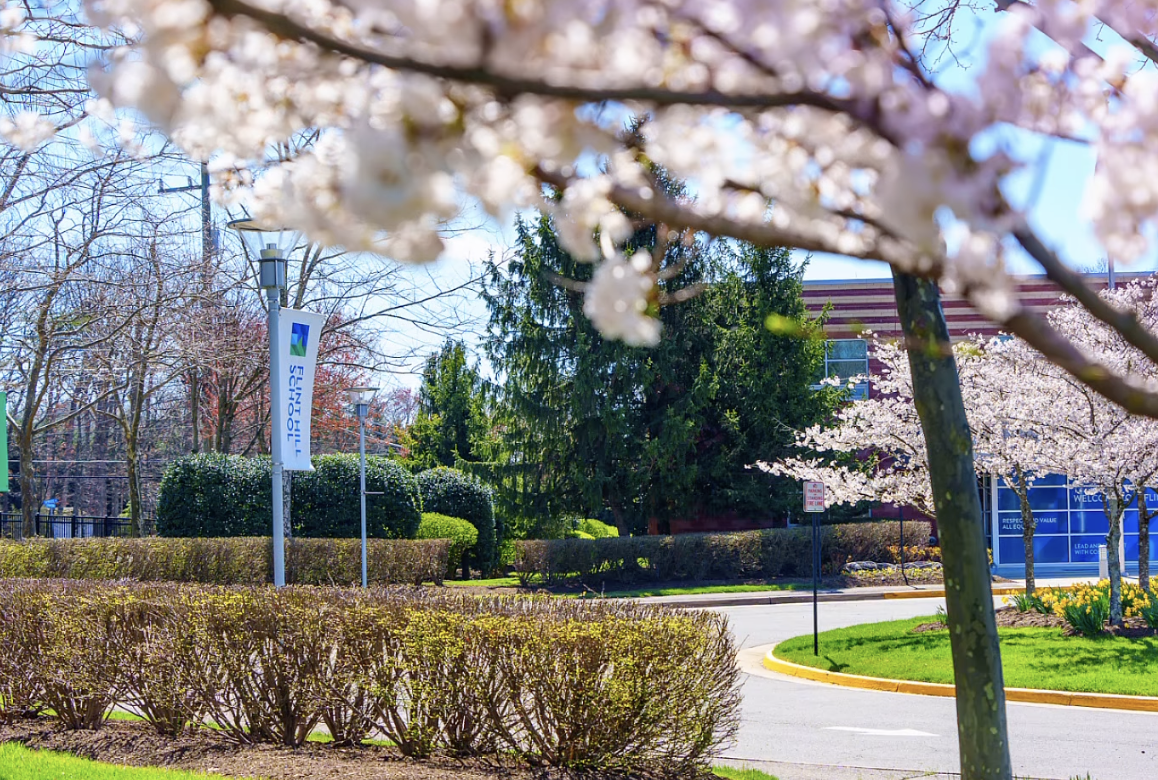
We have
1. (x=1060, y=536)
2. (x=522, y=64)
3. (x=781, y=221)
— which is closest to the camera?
(x=522, y=64)

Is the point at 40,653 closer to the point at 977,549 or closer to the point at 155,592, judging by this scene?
the point at 155,592

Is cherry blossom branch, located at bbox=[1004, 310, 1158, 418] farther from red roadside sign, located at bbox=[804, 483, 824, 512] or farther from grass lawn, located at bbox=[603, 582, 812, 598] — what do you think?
grass lawn, located at bbox=[603, 582, 812, 598]

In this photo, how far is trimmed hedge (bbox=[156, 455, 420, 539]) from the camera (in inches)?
907

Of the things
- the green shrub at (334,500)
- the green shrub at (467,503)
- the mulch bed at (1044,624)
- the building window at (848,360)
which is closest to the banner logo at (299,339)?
the mulch bed at (1044,624)

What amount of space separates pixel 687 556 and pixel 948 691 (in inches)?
578

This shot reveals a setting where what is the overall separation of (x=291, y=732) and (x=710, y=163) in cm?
639

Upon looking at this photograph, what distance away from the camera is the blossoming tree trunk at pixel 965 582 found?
4.23 m

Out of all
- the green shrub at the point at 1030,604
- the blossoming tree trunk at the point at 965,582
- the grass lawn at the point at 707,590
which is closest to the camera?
the blossoming tree trunk at the point at 965,582

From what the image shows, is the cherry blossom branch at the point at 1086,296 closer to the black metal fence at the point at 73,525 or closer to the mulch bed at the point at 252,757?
the mulch bed at the point at 252,757

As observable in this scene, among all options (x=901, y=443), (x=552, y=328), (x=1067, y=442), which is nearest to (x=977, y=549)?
(x=1067, y=442)

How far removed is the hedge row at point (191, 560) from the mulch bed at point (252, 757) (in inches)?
416

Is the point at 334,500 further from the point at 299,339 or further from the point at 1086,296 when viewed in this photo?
the point at 1086,296

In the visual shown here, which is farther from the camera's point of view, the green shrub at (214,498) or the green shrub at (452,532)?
the green shrub at (452,532)

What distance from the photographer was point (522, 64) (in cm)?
130
